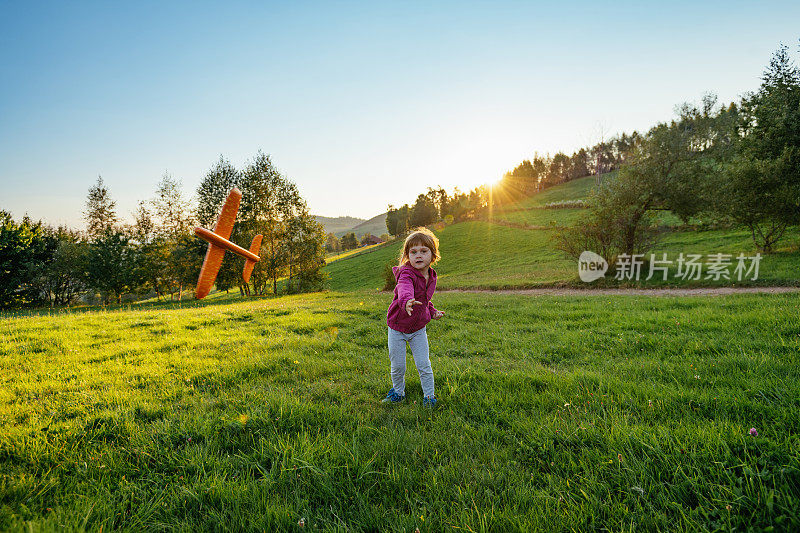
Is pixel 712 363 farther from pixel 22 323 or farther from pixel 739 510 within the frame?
pixel 22 323

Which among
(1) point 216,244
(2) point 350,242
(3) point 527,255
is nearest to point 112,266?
(1) point 216,244

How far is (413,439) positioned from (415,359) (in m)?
1.20

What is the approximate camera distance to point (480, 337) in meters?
7.13

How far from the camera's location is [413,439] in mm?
2988

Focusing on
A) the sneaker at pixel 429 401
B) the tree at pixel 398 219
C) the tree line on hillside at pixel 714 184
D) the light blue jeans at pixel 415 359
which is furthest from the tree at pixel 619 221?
the tree at pixel 398 219

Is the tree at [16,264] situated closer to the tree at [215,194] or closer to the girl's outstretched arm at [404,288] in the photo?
the tree at [215,194]

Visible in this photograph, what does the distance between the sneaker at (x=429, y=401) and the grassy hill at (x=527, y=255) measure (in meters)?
16.4

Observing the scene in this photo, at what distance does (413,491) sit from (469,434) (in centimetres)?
102

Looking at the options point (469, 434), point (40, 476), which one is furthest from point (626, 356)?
point (40, 476)

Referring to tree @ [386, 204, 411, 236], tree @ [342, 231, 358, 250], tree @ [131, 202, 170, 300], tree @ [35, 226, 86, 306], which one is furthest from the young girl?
tree @ [342, 231, 358, 250]

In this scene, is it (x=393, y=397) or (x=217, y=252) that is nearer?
(x=393, y=397)

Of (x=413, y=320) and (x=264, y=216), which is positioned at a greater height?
(x=264, y=216)

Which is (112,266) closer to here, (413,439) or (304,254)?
(304,254)

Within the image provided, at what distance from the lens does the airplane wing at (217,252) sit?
11.0 metres
